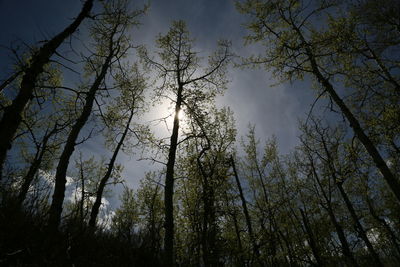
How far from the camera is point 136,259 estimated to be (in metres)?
4.02

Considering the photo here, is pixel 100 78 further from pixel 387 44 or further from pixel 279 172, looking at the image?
pixel 279 172

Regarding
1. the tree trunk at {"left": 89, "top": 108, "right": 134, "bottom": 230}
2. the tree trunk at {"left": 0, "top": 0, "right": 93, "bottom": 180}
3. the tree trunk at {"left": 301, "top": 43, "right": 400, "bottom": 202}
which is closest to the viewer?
the tree trunk at {"left": 0, "top": 0, "right": 93, "bottom": 180}

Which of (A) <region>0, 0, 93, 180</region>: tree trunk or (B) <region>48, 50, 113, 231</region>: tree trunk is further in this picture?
(B) <region>48, 50, 113, 231</region>: tree trunk

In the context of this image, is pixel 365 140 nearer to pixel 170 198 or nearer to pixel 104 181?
pixel 170 198

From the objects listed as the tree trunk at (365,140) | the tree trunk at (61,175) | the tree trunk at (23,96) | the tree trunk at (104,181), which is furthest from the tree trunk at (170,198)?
the tree trunk at (365,140)

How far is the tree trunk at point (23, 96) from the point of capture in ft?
7.80

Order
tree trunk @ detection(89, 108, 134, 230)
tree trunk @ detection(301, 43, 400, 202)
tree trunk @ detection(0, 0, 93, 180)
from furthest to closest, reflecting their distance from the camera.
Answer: tree trunk @ detection(89, 108, 134, 230), tree trunk @ detection(301, 43, 400, 202), tree trunk @ detection(0, 0, 93, 180)

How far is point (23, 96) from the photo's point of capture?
2.71 m

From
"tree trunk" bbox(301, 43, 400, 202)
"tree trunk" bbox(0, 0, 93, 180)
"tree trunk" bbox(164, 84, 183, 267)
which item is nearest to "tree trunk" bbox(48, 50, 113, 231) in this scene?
"tree trunk" bbox(0, 0, 93, 180)

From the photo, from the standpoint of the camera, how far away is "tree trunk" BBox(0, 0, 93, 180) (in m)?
2.38

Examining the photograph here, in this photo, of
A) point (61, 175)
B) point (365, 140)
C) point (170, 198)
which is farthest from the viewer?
point (170, 198)

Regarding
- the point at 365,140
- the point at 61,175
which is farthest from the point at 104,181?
the point at 365,140

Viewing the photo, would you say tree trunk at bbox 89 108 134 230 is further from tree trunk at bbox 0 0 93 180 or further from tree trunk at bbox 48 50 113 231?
tree trunk at bbox 0 0 93 180

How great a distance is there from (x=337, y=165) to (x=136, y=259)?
15.2m
